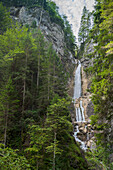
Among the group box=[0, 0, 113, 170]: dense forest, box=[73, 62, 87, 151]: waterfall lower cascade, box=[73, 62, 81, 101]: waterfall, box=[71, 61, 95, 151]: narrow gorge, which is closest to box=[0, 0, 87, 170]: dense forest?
box=[0, 0, 113, 170]: dense forest

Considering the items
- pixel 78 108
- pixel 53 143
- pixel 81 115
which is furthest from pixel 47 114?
pixel 78 108

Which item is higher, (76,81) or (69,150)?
(76,81)

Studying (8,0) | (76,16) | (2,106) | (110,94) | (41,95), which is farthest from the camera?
(76,16)

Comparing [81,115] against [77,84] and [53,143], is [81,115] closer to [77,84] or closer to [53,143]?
[77,84]

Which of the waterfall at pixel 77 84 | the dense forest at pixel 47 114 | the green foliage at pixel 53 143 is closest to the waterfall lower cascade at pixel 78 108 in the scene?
the waterfall at pixel 77 84

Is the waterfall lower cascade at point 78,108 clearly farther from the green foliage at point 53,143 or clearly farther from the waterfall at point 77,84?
the green foliage at point 53,143

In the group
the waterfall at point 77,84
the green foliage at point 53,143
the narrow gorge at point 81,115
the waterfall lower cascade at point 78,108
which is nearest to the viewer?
the green foliage at point 53,143

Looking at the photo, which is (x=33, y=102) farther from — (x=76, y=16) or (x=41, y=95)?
(x=76, y=16)

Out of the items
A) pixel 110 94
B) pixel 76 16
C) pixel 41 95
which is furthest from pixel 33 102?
pixel 76 16

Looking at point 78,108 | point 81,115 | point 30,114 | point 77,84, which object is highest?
point 77,84

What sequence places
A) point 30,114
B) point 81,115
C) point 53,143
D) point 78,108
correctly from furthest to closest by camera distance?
point 78,108
point 81,115
point 30,114
point 53,143

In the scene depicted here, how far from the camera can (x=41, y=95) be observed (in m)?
12.6

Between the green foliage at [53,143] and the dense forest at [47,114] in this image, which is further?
the green foliage at [53,143]

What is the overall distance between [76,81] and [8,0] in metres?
32.1
